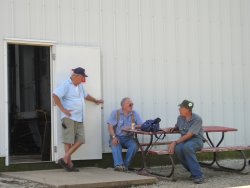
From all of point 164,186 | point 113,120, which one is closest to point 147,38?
point 113,120

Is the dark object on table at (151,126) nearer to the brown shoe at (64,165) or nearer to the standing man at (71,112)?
the standing man at (71,112)

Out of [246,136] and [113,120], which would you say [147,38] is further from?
[246,136]

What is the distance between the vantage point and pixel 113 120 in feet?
30.3

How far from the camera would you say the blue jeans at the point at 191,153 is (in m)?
8.26

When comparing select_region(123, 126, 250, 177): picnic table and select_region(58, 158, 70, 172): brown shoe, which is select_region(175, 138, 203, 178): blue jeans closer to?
select_region(123, 126, 250, 177): picnic table

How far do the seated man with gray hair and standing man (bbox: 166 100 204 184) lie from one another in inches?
36.4

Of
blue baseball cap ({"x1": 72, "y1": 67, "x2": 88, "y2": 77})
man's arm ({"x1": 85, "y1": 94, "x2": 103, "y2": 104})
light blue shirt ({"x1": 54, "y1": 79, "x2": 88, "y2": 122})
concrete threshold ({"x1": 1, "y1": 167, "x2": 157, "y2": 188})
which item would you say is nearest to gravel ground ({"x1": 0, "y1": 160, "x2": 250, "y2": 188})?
concrete threshold ({"x1": 1, "y1": 167, "x2": 157, "y2": 188})

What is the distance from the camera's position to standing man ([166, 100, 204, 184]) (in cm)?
826

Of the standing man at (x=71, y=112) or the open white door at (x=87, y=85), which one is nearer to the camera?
the standing man at (x=71, y=112)

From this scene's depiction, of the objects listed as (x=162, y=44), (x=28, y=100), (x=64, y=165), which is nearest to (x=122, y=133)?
(x=64, y=165)

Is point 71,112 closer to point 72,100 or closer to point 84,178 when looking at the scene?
point 72,100

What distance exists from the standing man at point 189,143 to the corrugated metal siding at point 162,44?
5.07 feet

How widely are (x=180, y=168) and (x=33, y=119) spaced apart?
4078mm

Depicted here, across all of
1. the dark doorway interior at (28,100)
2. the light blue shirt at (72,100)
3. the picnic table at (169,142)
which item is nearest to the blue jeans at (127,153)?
the picnic table at (169,142)
